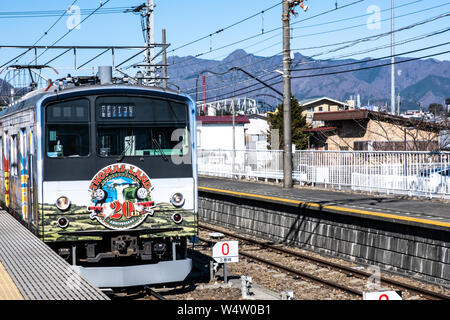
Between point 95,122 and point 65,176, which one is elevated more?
point 95,122

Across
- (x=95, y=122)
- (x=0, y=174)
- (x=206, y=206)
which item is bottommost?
(x=206, y=206)

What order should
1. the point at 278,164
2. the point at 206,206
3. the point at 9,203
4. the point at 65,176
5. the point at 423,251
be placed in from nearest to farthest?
the point at 65,176
the point at 423,251
the point at 9,203
the point at 206,206
the point at 278,164

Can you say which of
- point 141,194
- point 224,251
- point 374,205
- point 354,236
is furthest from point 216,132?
point 141,194

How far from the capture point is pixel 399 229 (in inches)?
503

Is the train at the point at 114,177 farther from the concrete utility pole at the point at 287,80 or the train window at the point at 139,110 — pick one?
the concrete utility pole at the point at 287,80

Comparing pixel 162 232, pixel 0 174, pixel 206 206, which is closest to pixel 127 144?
pixel 162 232

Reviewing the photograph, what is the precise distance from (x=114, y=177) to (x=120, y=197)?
0.34 meters

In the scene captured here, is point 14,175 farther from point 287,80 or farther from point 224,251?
point 287,80

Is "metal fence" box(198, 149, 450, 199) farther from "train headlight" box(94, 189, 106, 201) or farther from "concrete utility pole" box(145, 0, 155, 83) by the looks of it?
"train headlight" box(94, 189, 106, 201)

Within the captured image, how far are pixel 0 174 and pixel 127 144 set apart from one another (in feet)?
19.2

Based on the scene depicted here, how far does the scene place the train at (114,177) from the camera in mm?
9633

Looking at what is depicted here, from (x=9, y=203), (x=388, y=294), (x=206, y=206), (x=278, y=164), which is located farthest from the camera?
(x=278, y=164)

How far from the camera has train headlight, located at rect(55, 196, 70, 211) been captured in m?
9.58
